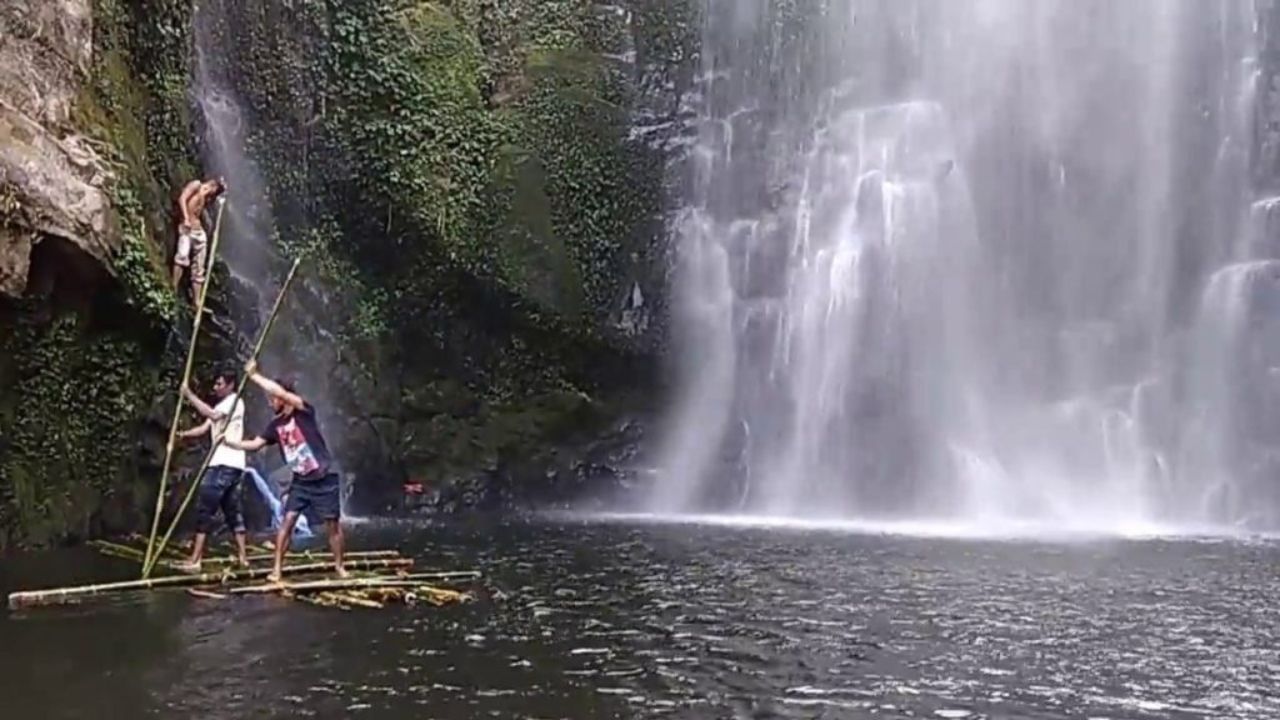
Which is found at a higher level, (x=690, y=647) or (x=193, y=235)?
(x=193, y=235)

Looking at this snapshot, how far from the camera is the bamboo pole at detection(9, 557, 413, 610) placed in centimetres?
824

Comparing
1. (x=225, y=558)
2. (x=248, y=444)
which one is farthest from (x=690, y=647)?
(x=225, y=558)

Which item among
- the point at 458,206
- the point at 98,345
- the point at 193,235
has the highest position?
the point at 458,206

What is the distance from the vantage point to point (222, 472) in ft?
34.0

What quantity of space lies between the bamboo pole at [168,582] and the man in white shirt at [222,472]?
0.53 meters

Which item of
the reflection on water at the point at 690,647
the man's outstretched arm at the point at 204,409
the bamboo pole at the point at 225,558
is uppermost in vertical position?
the man's outstretched arm at the point at 204,409

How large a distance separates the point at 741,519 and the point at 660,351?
368 centimetres

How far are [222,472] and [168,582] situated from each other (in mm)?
1387

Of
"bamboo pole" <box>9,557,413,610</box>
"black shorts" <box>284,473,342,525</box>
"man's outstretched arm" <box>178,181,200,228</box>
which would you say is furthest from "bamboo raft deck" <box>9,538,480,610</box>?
"man's outstretched arm" <box>178,181,200,228</box>

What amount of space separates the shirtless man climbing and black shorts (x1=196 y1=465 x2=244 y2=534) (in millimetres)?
3003

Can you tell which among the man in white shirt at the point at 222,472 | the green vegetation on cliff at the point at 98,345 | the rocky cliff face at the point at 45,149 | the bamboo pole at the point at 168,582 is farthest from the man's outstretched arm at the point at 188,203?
the bamboo pole at the point at 168,582

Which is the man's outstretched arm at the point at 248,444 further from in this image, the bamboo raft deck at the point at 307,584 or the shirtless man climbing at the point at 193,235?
the shirtless man climbing at the point at 193,235

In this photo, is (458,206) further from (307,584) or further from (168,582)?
(307,584)

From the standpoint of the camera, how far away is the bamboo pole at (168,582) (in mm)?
8242
